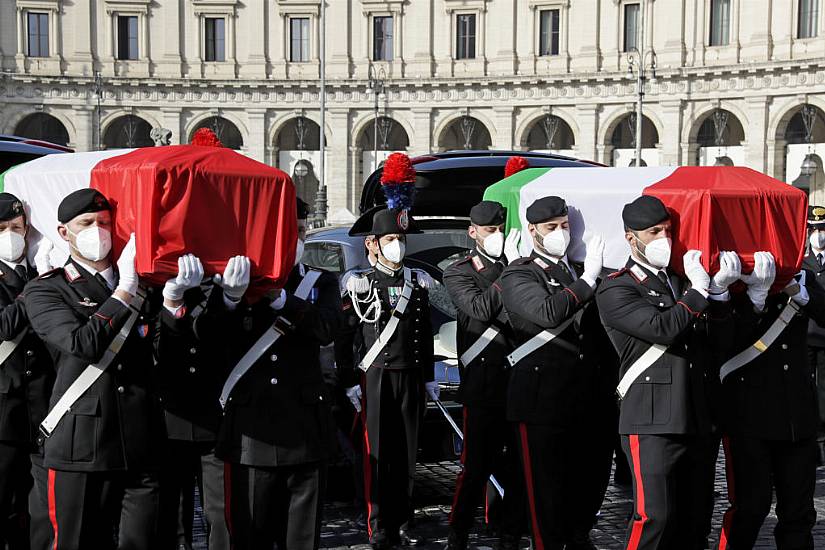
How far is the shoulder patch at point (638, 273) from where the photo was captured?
5027 mm

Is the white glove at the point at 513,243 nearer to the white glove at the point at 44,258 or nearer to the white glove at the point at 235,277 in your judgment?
the white glove at the point at 235,277

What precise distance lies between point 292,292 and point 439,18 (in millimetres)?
41167

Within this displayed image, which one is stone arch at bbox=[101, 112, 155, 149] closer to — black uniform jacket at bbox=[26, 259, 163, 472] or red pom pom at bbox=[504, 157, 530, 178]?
red pom pom at bbox=[504, 157, 530, 178]

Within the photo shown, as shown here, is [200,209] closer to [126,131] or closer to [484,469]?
[484,469]

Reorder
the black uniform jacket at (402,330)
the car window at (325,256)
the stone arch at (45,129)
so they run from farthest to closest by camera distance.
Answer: the stone arch at (45,129) < the car window at (325,256) < the black uniform jacket at (402,330)

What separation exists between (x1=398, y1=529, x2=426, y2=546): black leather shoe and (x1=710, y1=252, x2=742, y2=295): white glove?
2495 millimetres

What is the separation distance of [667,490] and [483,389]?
148 centimetres

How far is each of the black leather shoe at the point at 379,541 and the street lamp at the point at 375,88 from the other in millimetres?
36254

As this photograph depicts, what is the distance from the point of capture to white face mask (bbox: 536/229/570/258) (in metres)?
5.42

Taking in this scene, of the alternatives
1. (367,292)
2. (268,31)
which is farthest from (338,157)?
(367,292)

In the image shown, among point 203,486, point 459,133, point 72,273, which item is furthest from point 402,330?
point 459,133

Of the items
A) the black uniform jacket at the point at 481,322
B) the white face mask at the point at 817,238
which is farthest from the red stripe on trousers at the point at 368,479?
the white face mask at the point at 817,238

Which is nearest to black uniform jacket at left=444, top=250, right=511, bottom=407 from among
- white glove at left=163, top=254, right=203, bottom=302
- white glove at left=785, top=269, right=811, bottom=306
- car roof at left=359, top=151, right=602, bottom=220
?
white glove at left=785, top=269, right=811, bottom=306

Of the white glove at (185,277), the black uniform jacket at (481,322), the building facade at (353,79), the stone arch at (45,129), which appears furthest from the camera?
the stone arch at (45,129)
